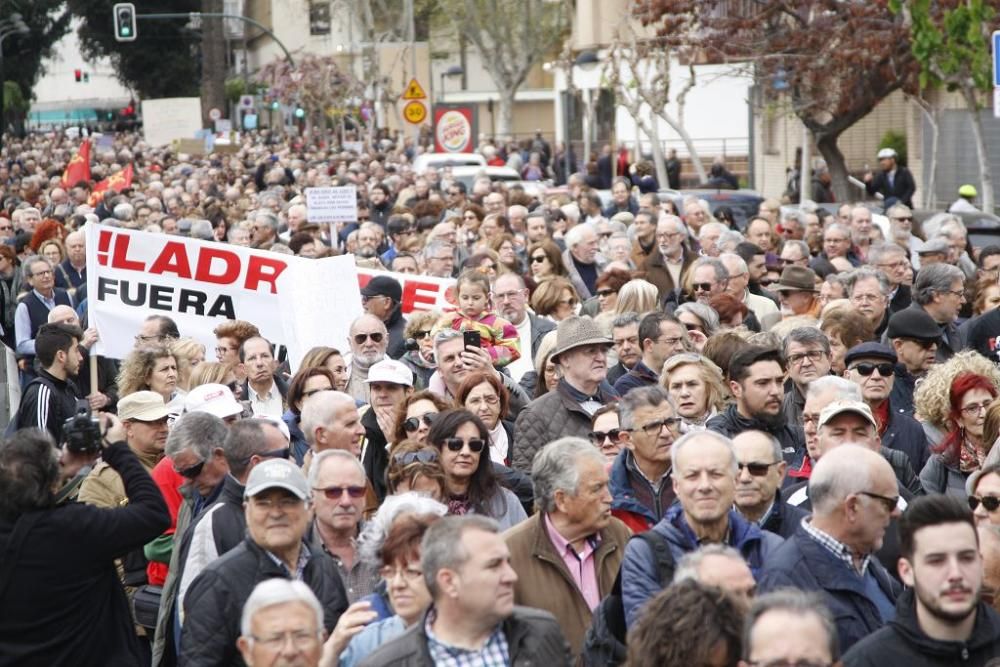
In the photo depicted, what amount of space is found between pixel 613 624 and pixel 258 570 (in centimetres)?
116

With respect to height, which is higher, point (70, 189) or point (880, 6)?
point (880, 6)

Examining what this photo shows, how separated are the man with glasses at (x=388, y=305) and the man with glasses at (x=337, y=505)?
5224 millimetres

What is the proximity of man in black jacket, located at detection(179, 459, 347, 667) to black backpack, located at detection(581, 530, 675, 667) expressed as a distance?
2.86 feet

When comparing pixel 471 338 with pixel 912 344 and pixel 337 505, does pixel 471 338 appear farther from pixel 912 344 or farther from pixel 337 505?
pixel 337 505

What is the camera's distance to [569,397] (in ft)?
29.2

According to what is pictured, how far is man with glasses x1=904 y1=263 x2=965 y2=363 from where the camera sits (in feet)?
36.9

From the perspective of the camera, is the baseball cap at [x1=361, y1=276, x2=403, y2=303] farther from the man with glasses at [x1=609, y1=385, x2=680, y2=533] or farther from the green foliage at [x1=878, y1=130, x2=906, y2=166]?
the green foliage at [x1=878, y1=130, x2=906, y2=166]

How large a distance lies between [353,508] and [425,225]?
12648mm

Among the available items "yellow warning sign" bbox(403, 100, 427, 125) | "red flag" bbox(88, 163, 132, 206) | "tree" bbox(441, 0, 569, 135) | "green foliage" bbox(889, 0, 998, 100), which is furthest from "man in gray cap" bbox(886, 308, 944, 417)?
"tree" bbox(441, 0, 569, 135)

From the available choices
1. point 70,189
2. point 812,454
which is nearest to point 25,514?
point 812,454

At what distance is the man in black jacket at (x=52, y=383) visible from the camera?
10.4m

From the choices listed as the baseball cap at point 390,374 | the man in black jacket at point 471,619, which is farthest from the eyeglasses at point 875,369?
the man in black jacket at point 471,619

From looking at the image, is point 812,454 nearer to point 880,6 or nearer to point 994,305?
point 994,305

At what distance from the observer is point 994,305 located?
11898 millimetres
